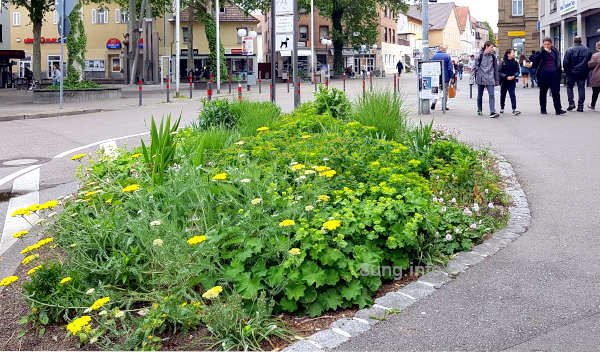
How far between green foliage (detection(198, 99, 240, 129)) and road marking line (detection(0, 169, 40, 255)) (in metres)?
2.45

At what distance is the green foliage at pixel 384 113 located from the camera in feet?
31.4

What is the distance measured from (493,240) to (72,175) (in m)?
6.97

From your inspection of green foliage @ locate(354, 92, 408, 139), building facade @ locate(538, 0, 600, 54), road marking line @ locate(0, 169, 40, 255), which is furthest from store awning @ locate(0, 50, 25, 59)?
green foliage @ locate(354, 92, 408, 139)

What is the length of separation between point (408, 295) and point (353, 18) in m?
72.5

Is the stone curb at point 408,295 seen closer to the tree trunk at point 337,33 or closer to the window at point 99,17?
the tree trunk at point 337,33

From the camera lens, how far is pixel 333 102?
Answer: 1162 cm

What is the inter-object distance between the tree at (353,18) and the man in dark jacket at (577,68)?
2077 inches

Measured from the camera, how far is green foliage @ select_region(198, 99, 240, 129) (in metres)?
11.5

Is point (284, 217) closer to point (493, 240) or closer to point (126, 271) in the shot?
point (126, 271)

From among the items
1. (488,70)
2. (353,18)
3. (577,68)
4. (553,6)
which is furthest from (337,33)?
(488,70)

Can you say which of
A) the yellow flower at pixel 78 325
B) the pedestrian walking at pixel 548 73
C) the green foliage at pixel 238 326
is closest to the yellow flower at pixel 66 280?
the yellow flower at pixel 78 325

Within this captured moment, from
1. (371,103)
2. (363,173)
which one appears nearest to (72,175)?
(371,103)

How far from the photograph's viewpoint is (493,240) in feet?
20.9

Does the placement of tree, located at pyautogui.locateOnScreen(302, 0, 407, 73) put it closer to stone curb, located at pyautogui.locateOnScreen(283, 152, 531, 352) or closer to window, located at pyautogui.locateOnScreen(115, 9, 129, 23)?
window, located at pyautogui.locateOnScreen(115, 9, 129, 23)
